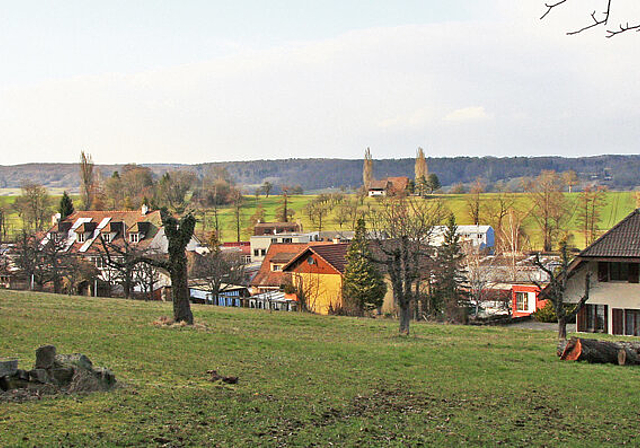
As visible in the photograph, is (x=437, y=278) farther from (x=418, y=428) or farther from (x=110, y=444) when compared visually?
(x=110, y=444)

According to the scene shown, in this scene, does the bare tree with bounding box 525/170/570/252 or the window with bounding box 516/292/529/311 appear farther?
the bare tree with bounding box 525/170/570/252

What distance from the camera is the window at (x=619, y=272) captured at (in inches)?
1271

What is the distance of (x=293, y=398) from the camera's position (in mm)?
11281

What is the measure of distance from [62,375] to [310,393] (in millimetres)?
4634

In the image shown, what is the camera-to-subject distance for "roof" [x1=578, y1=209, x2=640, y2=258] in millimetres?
31641

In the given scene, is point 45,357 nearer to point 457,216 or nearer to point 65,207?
point 65,207

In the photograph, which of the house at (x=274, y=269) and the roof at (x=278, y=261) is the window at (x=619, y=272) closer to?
the house at (x=274, y=269)

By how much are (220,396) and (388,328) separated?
53.5 feet

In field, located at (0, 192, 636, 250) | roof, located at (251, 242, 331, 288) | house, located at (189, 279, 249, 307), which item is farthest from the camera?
field, located at (0, 192, 636, 250)

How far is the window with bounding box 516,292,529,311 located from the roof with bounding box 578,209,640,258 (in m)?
14.7

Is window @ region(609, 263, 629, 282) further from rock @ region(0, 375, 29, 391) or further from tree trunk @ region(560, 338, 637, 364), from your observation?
rock @ region(0, 375, 29, 391)

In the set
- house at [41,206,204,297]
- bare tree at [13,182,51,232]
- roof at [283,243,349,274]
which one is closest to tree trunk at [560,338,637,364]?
roof at [283,243,349,274]

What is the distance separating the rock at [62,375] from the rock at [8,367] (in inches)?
23.6

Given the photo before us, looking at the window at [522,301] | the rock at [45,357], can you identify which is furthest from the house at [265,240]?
the rock at [45,357]
